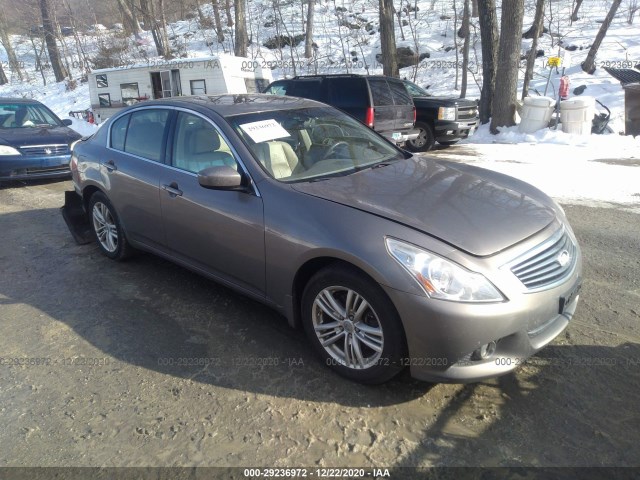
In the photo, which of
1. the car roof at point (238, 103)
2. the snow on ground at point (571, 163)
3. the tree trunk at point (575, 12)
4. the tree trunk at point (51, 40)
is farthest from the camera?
the tree trunk at point (51, 40)

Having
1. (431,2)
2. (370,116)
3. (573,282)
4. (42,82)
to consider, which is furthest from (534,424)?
(42,82)

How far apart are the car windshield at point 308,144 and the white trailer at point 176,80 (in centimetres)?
1157

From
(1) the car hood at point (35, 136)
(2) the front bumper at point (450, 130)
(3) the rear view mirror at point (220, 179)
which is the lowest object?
(2) the front bumper at point (450, 130)

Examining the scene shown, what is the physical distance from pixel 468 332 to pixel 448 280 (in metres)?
0.27

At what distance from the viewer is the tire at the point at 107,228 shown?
4.57 m

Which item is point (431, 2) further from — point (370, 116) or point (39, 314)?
point (39, 314)

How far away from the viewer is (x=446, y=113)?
11.5 meters

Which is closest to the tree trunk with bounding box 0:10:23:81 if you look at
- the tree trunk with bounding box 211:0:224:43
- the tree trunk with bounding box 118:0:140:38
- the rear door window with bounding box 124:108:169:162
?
the tree trunk with bounding box 118:0:140:38

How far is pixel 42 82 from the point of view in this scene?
116 feet

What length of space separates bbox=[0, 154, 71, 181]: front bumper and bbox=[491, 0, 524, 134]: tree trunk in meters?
10.9

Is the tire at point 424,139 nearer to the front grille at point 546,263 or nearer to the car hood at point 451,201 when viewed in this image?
the car hood at point 451,201

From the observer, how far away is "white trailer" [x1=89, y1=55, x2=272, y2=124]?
1518 cm

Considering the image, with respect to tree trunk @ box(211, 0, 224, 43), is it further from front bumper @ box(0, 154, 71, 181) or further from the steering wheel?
the steering wheel

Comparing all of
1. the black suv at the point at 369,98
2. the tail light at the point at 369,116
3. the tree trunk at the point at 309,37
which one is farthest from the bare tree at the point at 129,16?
the tail light at the point at 369,116
